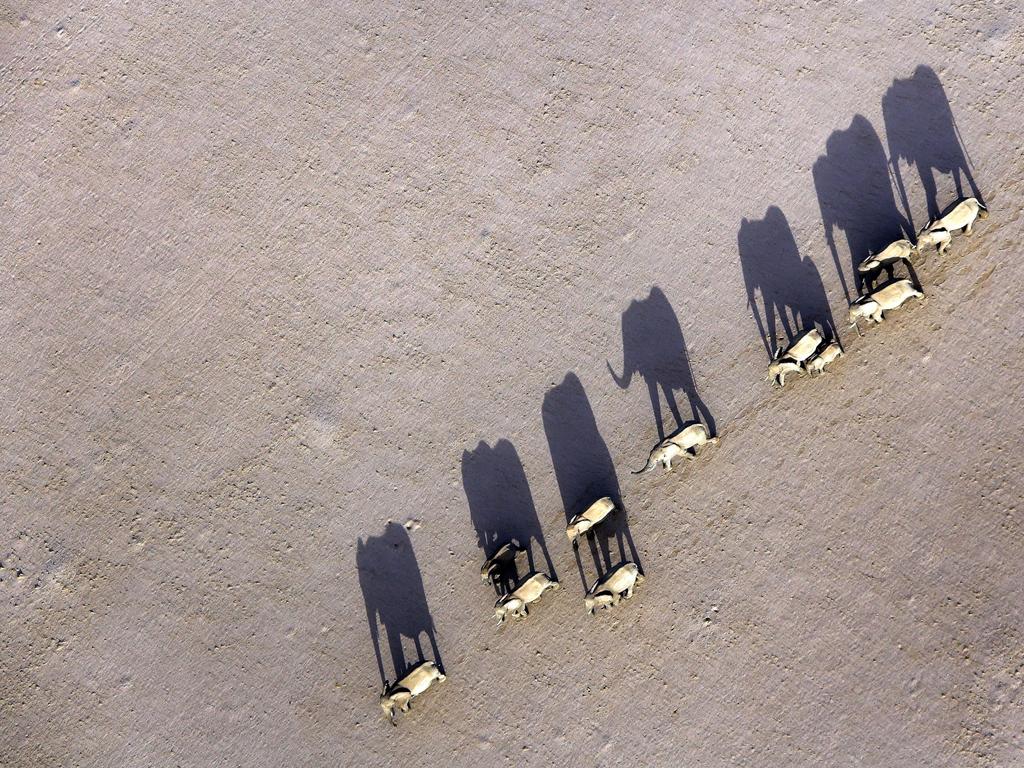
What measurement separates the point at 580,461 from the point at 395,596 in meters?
3.13

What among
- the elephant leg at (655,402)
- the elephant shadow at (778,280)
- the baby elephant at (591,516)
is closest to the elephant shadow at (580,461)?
the baby elephant at (591,516)

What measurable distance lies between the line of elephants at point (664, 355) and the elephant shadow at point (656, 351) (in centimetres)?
1

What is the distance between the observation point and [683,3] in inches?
392

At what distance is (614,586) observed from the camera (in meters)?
9.29

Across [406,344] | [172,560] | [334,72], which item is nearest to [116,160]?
[334,72]

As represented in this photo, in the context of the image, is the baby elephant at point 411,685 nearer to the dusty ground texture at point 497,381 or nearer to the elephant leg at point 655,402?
the dusty ground texture at point 497,381

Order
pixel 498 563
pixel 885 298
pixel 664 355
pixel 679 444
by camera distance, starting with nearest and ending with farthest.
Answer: pixel 885 298, pixel 679 444, pixel 498 563, pixel 664 355

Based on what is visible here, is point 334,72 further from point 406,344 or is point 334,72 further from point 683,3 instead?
point 683,3

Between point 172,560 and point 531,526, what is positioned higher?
point 172,560

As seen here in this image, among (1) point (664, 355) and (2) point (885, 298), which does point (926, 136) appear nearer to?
(2) point (885, 298)

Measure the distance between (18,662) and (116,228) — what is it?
20.3ft

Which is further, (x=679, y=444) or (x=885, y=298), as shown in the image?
(x=679, y=444)

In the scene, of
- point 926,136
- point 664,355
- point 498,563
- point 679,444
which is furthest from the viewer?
point 664,355

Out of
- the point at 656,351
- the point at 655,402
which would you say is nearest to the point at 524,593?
the point at 655,402
